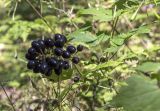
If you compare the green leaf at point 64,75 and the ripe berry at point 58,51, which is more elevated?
the ripe berry at point 58,51

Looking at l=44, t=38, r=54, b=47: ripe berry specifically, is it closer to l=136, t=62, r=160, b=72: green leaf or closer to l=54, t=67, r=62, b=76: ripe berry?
l=54, t=67, r=62, b=76: ripe berry

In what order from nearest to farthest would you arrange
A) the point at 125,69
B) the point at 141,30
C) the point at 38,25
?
the point at 141,30
the point at 125,69
the point at 38,25

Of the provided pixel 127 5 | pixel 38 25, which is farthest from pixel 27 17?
pixel 127 5

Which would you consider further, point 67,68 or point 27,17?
point 27,17

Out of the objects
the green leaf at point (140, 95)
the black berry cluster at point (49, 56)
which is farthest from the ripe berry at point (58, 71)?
the green leaf at point (140, 95)

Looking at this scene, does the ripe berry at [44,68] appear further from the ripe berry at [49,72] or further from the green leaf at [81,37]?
the green leaf at [81,37]

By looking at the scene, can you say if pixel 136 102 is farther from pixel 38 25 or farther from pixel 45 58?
pixel 38 25
